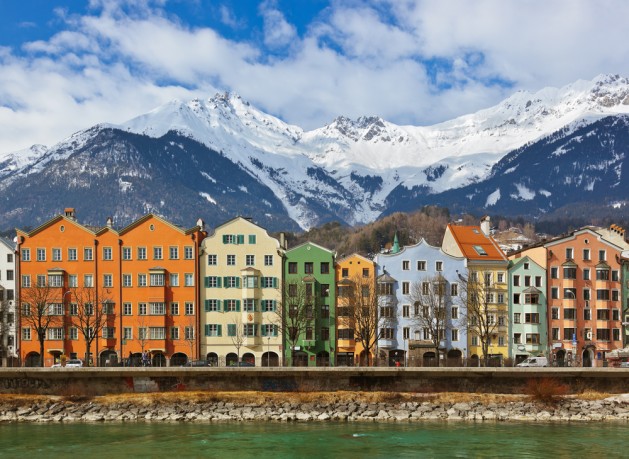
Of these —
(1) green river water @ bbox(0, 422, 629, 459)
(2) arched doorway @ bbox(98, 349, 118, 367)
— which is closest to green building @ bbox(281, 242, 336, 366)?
(2) arched doorway @ bbox(98, 349, 118, 367)

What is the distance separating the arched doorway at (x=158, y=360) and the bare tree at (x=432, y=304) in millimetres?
28632

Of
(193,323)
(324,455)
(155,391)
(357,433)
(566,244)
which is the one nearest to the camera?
(324,455)

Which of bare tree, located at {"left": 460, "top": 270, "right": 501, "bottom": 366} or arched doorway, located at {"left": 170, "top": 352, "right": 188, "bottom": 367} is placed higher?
bare tree, located at {"left": 460, "top": 270, "right": 501, "bottom": 366}

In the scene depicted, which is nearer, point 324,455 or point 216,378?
point 324,455

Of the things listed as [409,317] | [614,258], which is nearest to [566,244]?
[614,258]

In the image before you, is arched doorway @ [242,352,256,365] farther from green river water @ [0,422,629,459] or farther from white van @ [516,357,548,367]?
green river water @ [0,422,629,459]

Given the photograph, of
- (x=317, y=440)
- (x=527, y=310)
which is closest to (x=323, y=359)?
(x=527, y=310)

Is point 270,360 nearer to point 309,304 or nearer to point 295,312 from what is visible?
point 295,312

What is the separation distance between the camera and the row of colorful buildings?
10712cm

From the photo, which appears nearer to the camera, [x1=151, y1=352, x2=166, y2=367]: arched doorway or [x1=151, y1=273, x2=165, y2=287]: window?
[x1=151, y1=352, x2=166, y2=367]: arched doorway

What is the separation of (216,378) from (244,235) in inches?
1158

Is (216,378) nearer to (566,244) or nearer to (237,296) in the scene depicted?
(237,296)

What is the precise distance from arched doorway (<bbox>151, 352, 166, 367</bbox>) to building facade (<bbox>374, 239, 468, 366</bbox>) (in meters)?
24.2

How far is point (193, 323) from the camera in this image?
10744cm
